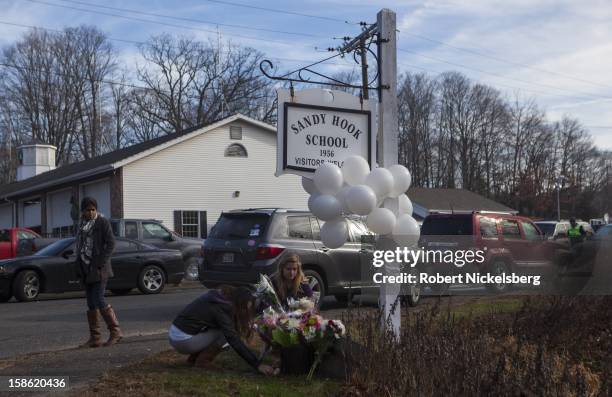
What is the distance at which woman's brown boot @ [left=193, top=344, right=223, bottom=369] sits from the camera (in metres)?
7.45

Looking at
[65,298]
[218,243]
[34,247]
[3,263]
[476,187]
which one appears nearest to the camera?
[218,243]

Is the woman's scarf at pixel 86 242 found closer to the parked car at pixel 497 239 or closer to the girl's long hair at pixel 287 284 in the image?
the girl's long hair at pixel 287 284

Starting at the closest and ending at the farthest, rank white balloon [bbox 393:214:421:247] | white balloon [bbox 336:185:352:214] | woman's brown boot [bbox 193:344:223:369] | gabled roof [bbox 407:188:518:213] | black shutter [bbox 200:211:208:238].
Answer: woman's brown boot [bbox 193:344:223:369], white balloon [bbox 336:185:352:214], white balloon [bbox 393:214:421:247], black shutter [bbox 200:211:208:238], gabled roof [bbox 407:188:518:213]

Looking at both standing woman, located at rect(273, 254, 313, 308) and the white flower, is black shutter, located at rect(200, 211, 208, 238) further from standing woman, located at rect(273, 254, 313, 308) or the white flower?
the white flower

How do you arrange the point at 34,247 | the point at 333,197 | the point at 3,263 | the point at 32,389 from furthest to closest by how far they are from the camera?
1. the point at 34,247
2. the point at 3,263
3. the point at 333,197
4. the point at 32,389

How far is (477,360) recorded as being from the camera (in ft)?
18.1

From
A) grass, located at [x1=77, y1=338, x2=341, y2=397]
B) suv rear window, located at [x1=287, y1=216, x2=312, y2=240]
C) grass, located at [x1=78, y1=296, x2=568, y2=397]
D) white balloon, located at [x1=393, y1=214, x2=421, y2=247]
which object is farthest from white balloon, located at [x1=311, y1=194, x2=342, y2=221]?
suv rear window, located at [x1=287, y1=216, x2=312, y2=240]

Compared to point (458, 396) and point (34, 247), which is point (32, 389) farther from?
point (34, 247)

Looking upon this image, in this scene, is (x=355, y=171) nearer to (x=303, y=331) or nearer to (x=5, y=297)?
(x=303, y=331)

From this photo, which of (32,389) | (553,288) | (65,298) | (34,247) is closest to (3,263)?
(65,298)

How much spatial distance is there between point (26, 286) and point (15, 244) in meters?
6.10

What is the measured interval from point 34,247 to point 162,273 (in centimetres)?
568

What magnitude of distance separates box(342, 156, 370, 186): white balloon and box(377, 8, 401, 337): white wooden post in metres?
0.45

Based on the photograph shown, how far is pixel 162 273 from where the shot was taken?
17766mm
